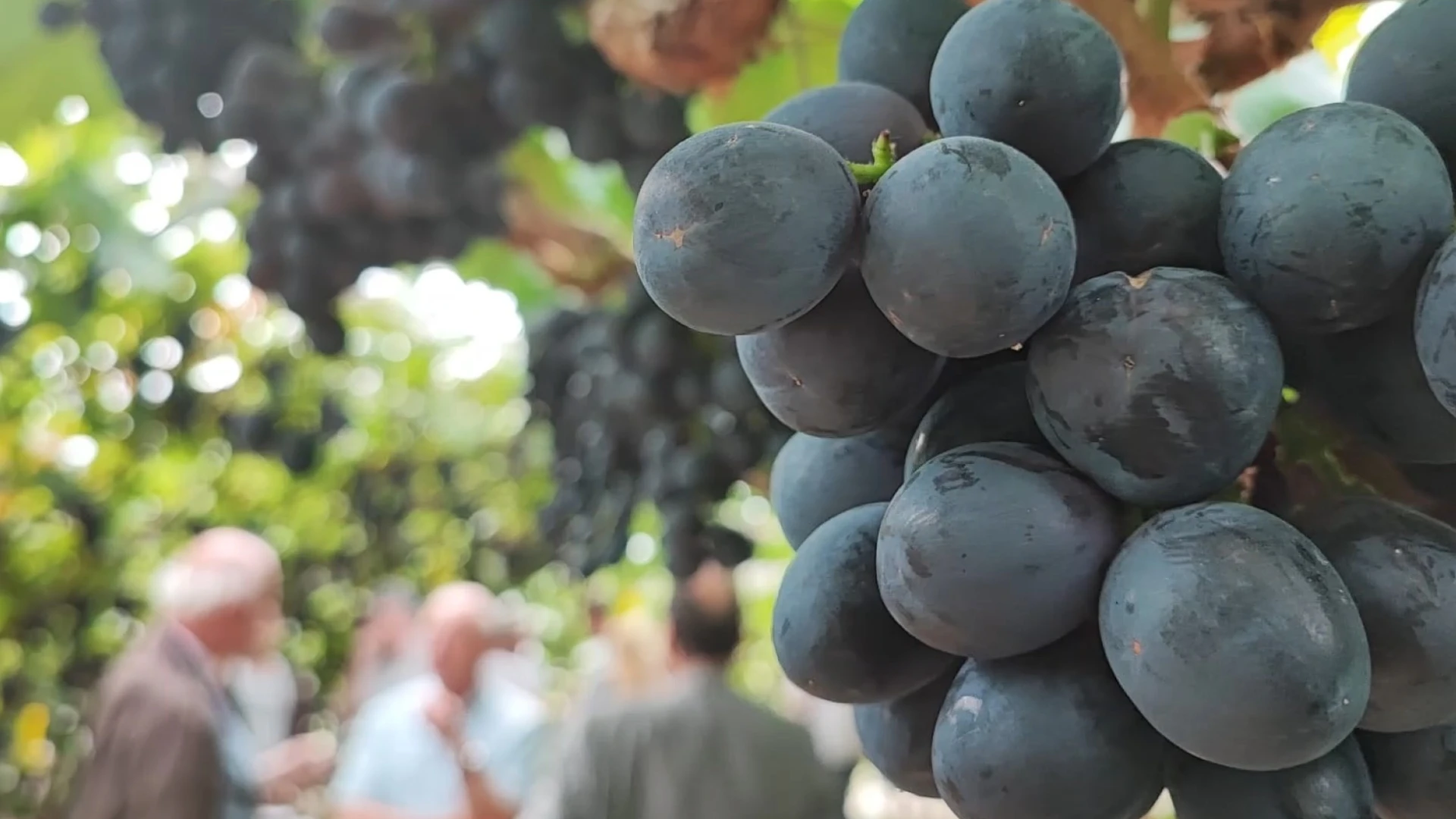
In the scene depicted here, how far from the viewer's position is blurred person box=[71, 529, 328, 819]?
6.05ft

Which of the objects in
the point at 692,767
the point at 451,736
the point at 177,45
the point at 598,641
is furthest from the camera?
the point at 598,641

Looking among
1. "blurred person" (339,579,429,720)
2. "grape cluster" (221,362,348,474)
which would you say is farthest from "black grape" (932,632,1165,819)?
"blurred person" (339,579,429,720)

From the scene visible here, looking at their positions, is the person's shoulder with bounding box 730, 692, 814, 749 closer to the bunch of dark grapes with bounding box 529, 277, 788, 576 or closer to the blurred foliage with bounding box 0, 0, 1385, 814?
the blurred foliage with bounding box 0, 0, 1385, 814

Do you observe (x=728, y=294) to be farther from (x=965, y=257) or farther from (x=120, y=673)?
(x=120, y=673)

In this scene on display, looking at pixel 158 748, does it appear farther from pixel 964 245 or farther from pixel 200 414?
pixel 964 245

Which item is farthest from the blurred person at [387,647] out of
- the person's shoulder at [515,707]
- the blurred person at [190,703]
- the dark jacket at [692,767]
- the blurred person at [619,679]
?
the dark jacket at [692,767]

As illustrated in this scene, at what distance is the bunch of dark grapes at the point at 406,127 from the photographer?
2.85 ft

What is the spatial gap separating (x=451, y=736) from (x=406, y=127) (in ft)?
4.72

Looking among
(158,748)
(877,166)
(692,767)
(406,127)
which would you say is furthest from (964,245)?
(158,748)

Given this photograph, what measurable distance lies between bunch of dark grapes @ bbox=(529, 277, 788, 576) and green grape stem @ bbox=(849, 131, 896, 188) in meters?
0.51

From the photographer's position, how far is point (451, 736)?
6.81 ft

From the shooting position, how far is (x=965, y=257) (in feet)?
1.15

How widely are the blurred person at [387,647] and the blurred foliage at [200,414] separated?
84mm

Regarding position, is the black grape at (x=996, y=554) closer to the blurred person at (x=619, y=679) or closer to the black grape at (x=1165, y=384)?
the black grape at (x=1165, y=384)
